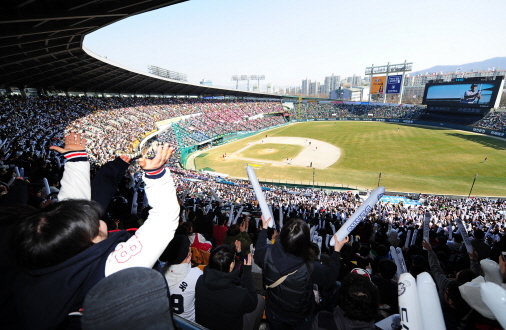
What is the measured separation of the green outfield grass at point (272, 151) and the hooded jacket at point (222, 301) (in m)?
35.9

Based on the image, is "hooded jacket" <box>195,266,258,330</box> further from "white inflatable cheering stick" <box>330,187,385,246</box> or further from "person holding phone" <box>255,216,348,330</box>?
"white inflatable cheering stick" <box>330,187,385,246</box>

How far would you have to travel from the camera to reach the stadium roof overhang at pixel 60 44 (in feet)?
39.9

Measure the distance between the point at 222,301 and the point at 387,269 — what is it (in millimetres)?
2498

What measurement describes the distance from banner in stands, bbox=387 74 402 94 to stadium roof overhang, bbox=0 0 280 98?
75767 mm

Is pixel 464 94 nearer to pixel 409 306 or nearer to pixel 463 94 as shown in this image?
pixel 463 94

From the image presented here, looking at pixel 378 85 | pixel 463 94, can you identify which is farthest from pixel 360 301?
pixel 378 85

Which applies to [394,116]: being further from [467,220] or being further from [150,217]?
[150,217]

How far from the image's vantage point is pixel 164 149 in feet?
6.56

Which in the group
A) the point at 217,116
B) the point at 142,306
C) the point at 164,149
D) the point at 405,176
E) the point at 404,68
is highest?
the point at 404,68

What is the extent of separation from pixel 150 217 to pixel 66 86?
50222mm

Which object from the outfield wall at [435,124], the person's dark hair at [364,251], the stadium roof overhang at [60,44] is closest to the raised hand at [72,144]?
the person's dark hair at [364,251]

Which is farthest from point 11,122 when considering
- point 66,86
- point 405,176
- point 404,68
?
point 404,68

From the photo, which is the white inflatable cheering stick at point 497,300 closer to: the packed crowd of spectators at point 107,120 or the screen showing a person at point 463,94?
the packed crowd of spectators at point 107,120

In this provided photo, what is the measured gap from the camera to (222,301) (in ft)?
8.29
